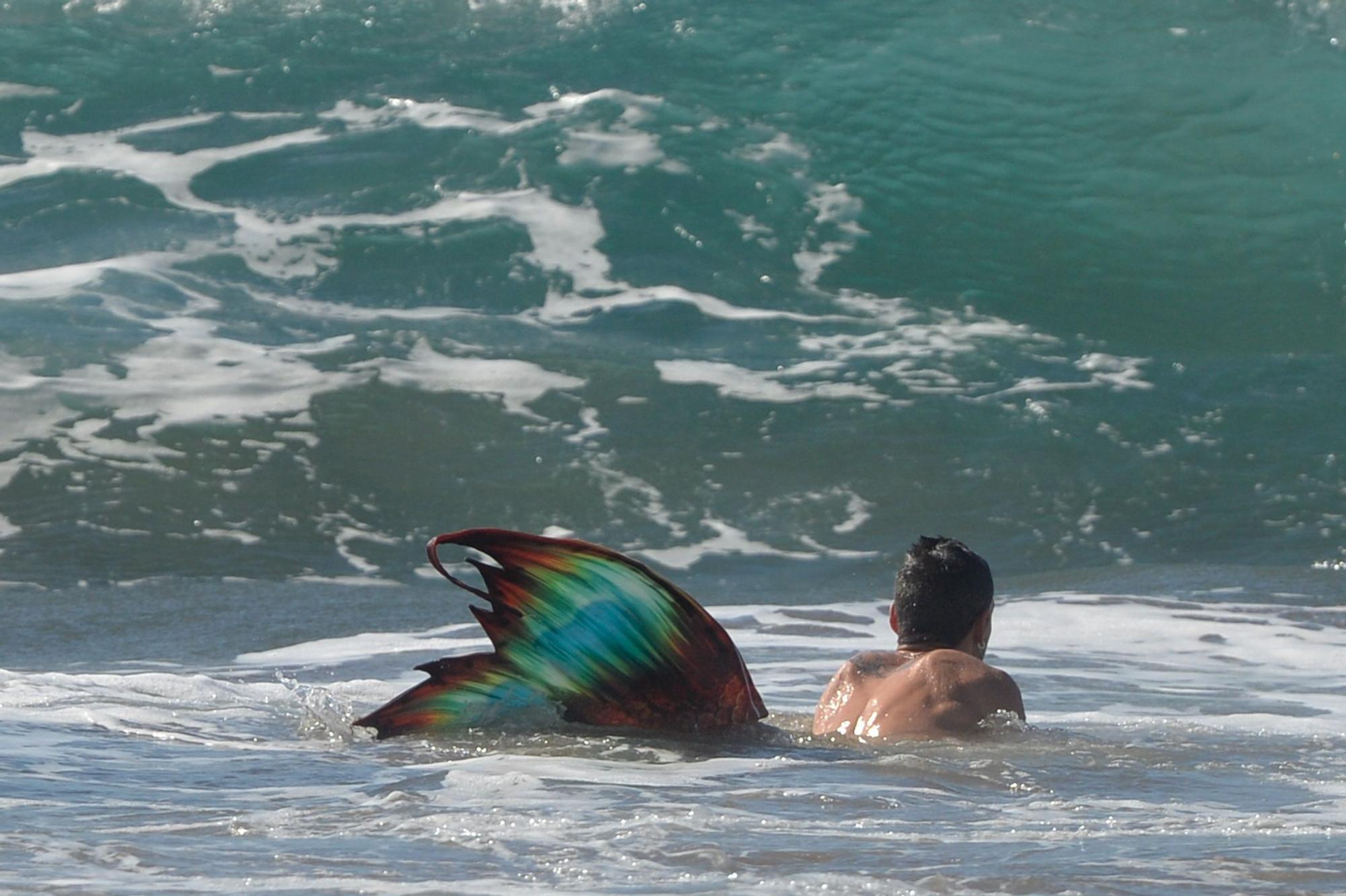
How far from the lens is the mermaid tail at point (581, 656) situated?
Answer: 405 centimetres

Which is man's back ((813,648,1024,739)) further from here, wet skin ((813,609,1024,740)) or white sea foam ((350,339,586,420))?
white sea foam ((350,339,586,420))

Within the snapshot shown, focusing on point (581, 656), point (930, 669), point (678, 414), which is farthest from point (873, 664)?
point (678, 414)

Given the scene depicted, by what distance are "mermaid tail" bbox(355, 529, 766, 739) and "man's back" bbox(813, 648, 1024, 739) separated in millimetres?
303

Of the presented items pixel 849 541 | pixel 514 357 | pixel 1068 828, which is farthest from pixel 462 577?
pixel 1068 828

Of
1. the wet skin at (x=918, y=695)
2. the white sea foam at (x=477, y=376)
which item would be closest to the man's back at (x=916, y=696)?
the wet skin at (x=918, y=695)

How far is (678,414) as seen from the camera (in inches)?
362

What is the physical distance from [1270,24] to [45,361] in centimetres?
953

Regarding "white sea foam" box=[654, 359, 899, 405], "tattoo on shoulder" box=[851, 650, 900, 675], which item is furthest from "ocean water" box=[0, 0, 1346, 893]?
"tattoo on shoulder" box=[851, 650, 900, 675]

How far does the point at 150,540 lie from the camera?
770 centimetres

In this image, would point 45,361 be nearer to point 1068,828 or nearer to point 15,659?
point 15,659

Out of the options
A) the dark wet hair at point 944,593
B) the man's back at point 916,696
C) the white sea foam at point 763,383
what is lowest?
the man's back at point 916,696

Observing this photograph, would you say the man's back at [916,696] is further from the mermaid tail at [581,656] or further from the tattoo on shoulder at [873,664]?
the mermaid tail at [581,656]

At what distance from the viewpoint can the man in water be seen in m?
4.06

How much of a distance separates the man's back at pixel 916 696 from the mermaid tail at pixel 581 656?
0.30 m
